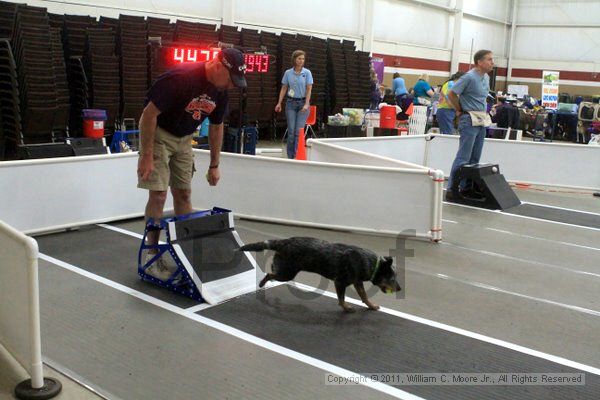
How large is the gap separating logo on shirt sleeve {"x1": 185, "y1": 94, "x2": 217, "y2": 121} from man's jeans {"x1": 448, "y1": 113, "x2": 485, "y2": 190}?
157 inches

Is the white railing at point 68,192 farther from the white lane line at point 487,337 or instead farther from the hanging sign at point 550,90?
the hanging sign at point 550,90

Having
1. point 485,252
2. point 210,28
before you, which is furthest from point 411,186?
point 210,28

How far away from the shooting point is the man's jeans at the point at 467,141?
718 centimetres

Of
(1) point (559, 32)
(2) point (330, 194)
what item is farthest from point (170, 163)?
(1) point (559, 32)

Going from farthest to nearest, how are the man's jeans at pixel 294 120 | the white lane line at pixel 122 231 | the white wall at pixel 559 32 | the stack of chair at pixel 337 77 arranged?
the white wall at pixel 559 32
the stack of chair at pixel 337 77
the man's jeans at pixel 294 120
the white lane line at pixel 122 231

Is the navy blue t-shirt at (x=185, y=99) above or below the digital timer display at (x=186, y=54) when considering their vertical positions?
below

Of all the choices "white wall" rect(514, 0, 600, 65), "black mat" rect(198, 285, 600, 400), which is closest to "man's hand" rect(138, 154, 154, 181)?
"black mat" rect(198, 285, 600, 400)

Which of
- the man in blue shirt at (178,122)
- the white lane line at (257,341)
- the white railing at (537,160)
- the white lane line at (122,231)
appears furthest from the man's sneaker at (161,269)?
the white railing at (537,160)

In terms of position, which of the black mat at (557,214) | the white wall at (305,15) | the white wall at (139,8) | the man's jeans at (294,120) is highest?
the white wall at (305,15)

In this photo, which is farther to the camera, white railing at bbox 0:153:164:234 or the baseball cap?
white railing at bbox 0:153:164:234

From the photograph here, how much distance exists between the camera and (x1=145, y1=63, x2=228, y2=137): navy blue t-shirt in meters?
3.80

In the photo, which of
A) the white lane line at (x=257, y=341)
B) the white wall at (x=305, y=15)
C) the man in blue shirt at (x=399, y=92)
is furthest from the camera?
the man in blue shirt at (x=399, y=92)

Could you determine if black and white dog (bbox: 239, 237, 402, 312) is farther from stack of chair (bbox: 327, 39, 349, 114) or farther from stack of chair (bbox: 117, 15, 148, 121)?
stack of chair (bbox: 327, 39, 349, 114)

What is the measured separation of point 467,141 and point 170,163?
417cm
